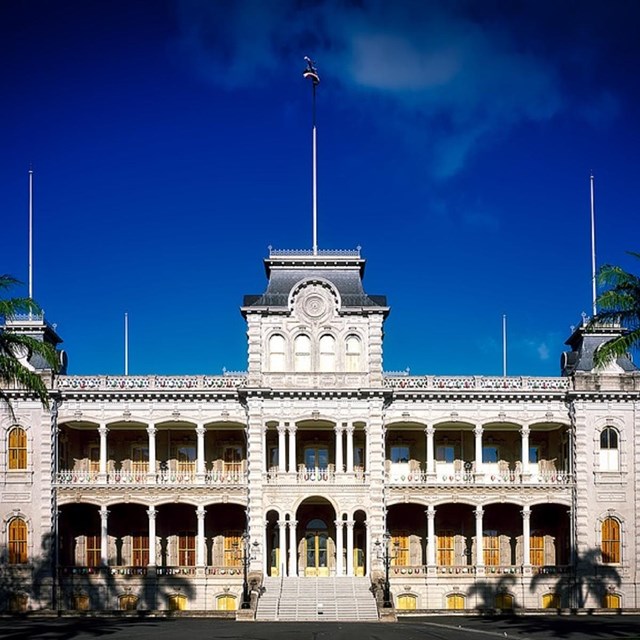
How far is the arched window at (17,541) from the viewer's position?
197ft

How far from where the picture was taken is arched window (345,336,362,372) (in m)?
60.8

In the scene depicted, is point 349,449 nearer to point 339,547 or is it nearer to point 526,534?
point 339,547

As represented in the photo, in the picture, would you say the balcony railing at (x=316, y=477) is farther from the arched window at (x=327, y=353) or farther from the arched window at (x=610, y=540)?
the arched window at (x=610, y=540)

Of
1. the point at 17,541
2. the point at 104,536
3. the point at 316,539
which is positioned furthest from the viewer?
the point at 316,539

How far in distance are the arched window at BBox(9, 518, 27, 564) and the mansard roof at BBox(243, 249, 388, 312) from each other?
637 inches

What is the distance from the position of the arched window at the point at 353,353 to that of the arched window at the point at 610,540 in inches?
593

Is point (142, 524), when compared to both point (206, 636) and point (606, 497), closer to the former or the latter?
point (206, 636)

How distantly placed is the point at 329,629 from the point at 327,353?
16.1m

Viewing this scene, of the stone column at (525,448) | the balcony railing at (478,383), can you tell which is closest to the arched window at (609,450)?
the balcony railing at (478,383)

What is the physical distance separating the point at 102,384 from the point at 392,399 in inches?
594

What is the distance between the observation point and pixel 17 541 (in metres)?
60.1

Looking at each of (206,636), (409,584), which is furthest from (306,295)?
(206,636)

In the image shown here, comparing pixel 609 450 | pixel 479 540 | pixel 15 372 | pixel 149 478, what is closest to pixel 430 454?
pixel 479 540

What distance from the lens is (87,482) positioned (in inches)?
2395
